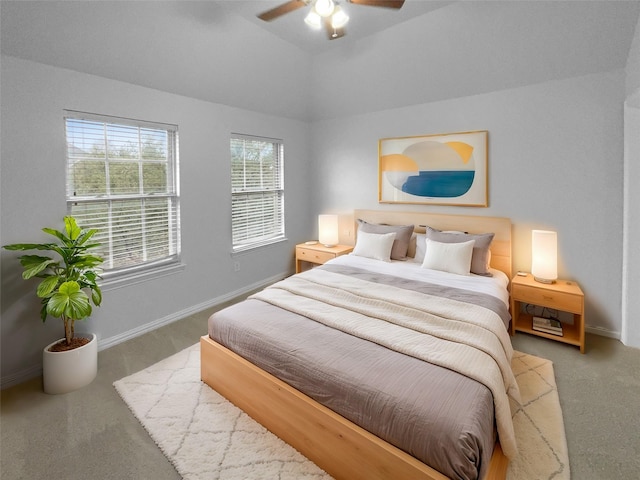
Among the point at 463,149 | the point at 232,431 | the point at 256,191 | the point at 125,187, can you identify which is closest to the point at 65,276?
the point at 125,187

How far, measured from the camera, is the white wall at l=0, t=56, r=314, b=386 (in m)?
2.43

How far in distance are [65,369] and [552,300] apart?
401 centimetres

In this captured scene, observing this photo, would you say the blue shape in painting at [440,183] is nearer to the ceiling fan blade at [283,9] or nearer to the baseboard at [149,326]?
the baseboard at [149,326]

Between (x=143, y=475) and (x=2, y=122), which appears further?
(x=2, y=122)

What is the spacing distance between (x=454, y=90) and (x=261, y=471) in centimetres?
391

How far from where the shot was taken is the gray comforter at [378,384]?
4.45ft

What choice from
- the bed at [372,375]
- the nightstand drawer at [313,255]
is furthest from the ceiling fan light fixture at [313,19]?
the nightstand drawer at [313,255]

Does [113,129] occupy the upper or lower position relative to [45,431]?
upper

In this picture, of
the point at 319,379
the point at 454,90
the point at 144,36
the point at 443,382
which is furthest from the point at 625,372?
the point at 144,36

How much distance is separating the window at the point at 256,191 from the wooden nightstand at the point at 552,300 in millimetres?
3121

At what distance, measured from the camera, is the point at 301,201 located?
204 inches

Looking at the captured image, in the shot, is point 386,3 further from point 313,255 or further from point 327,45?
point 313,255

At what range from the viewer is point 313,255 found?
15.3 ft

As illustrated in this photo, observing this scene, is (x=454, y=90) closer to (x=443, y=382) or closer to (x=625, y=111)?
(x=625, y=111)
